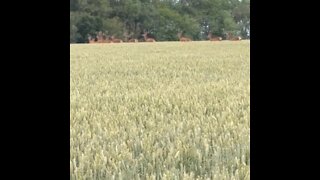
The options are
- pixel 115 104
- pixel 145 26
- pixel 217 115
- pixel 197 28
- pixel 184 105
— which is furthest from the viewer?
pixel 197 28

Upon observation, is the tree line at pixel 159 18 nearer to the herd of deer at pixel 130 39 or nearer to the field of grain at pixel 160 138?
the herd of deer at pixel 130 39

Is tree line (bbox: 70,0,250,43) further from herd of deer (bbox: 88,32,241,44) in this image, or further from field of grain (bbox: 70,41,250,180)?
field of grain (bbox: 70,41,250,180)

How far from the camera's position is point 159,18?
137 feet

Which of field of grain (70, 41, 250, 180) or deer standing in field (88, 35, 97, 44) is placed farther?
deer standing in field (88, 35, 97, 44)

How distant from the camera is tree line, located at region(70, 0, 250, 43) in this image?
122 ft

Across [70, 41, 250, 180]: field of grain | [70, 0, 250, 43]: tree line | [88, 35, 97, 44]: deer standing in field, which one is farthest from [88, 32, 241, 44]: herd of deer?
[70, 41, 250, 180]: field of grain

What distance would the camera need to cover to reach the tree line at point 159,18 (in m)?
37.2

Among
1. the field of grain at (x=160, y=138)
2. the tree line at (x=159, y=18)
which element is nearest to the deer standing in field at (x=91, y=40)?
the tree line at (x=159, y=18)

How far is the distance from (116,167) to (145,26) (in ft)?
128

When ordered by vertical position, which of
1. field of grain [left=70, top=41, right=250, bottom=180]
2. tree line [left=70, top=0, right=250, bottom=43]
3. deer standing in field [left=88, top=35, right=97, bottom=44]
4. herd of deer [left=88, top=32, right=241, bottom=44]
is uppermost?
tree line [left=70, top=0, right=250, bottom=43]

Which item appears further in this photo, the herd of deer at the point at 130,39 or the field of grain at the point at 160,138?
the herd of deer at the point at 130,39
